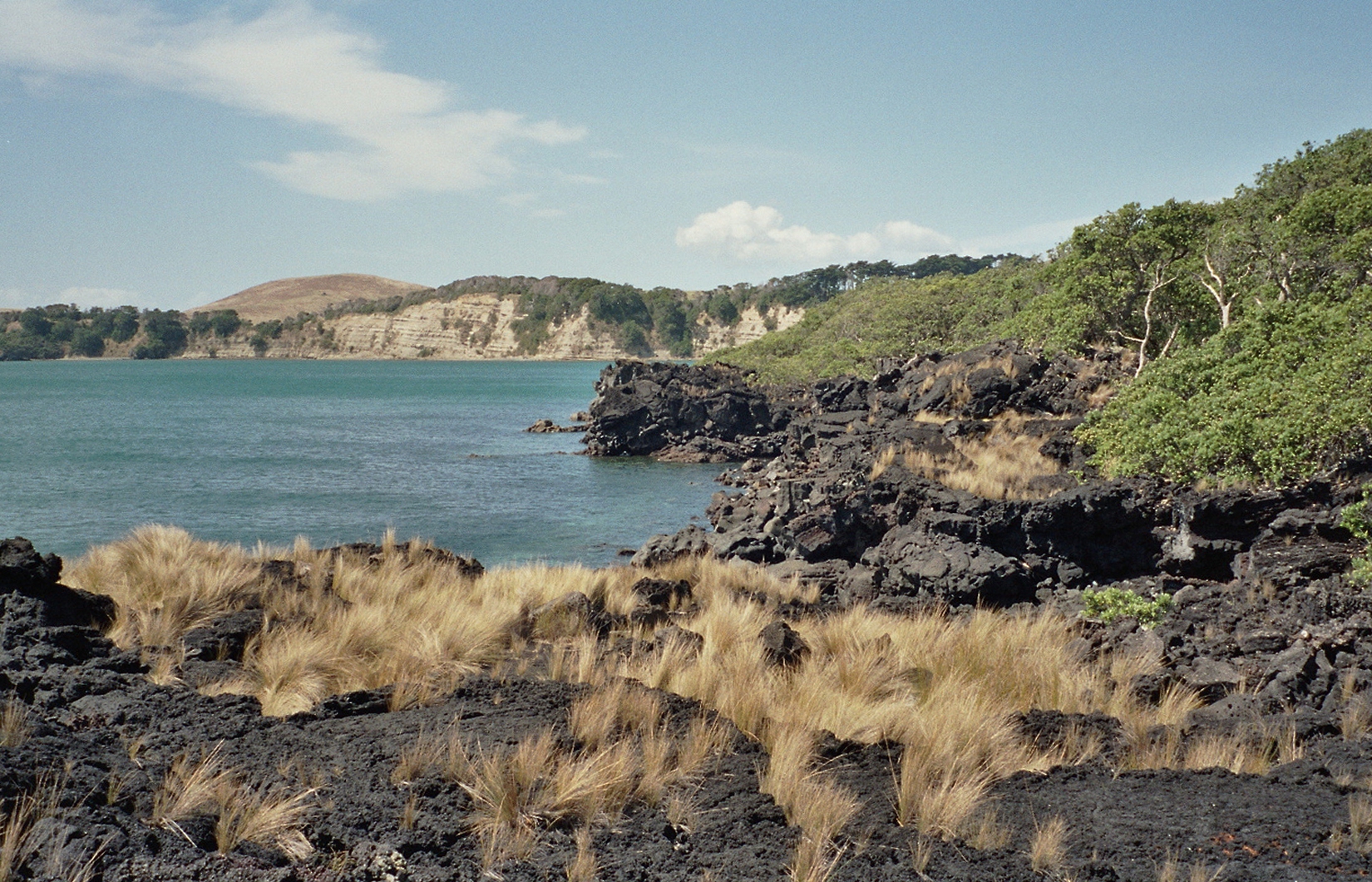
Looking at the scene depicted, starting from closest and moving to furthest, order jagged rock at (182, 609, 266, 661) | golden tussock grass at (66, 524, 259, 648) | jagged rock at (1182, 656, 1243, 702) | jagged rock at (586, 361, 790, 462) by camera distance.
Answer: jagged rock at (182, 609, 266, 661) → golden tussock grass at (66, 524, 259, 648) → jagged rock at (1182, 656, 1243, 702) → jagged rock at (586, 361, 790, 462)

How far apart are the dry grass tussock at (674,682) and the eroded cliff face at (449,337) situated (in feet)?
524

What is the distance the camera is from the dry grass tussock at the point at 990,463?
1606cm

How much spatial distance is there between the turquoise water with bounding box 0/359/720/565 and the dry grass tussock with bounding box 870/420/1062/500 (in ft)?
28.1

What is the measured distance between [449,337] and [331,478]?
15243 cm

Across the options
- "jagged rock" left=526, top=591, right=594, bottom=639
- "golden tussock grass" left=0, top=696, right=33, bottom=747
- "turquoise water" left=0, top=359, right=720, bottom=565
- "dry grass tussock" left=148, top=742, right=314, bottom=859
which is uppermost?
"golden tussock grass" left=0, top=696, right=33, bottom=747

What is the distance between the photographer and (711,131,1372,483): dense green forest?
476 inches

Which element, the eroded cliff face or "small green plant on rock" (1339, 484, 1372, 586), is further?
the eroded cliff face

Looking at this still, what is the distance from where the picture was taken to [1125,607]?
402 inches

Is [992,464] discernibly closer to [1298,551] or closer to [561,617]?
[1298,551]

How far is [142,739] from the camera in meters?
4.47

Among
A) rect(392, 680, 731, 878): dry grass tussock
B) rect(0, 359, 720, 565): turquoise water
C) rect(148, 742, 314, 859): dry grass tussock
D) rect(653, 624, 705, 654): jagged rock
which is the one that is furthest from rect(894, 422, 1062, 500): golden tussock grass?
rect(148, 742, 314, 859): dry grass tussock

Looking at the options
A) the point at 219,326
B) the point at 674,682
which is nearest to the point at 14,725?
the point at 674,682

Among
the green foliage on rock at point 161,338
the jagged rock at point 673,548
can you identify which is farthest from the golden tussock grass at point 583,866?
the green foliage on rock at point 161,338

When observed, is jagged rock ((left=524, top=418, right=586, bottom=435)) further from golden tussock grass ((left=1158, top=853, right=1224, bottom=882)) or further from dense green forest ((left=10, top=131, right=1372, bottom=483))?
golden tussock grass ((left=1158, top=853, right=1224, bottom=882))
